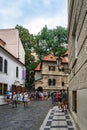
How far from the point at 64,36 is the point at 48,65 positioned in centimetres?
986

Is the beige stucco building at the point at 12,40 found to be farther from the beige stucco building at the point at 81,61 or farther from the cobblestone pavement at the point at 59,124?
the beige stucco building at the point at 81,61

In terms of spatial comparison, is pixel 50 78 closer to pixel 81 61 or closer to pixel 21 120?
pixel 21 120

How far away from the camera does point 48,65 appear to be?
208ft

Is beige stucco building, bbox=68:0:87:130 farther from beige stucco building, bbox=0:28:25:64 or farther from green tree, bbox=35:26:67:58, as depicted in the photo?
green tree, bbox=35:26:67:58

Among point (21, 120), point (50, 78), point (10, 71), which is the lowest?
point (21, 120)

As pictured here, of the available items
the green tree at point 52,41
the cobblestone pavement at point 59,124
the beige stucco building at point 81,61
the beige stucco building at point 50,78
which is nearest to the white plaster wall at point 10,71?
the cobblestone pavement at point 59,124

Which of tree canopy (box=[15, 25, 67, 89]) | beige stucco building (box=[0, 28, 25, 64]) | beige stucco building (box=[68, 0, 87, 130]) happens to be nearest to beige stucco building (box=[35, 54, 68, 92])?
tree canopy (box=[15, 25, 67, 89])

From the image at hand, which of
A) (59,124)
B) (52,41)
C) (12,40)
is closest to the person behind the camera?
(59,124)

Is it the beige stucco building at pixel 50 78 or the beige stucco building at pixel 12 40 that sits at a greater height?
the beige stucco building at pixel 12 40

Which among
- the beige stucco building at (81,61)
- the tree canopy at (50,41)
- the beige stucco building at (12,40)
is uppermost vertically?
the tree canopy at (50,41)

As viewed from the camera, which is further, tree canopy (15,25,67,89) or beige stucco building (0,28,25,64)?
tree canopy (15,25,67,89)

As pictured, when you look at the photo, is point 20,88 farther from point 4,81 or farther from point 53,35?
point 53,35

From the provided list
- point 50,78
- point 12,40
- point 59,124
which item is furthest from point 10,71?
point 50,78

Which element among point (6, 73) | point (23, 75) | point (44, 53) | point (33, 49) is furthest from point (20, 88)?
point (44, 53)
